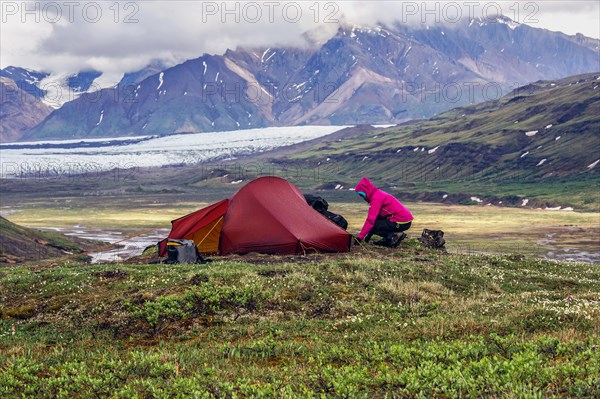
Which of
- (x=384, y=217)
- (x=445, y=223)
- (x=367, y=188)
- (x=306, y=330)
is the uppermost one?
(x=367, y=188)

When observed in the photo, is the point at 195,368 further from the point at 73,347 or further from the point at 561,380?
the point at 561,380

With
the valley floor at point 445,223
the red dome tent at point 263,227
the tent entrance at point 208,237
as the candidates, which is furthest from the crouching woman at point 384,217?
the valley floor at point 445,223

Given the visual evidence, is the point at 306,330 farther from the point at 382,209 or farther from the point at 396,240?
the point at 396,240

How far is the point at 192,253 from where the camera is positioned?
2580cm

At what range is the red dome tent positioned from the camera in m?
28.1

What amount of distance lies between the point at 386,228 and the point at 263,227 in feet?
20.5

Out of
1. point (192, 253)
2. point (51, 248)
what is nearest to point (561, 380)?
point (192, 253)

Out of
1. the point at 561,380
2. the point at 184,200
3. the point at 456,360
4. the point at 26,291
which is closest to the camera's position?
the point at 561,380

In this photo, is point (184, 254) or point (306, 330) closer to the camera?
point (306, 330)

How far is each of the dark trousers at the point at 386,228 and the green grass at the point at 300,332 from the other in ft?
18.9

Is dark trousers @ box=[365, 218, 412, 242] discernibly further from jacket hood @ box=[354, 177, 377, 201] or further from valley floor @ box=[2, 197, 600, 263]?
valley floor @ box=[2, 197, 600, 263]

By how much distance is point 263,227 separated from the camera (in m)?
28.4

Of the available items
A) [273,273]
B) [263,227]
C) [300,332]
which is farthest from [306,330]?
[263,227]

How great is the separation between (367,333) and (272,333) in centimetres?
235
